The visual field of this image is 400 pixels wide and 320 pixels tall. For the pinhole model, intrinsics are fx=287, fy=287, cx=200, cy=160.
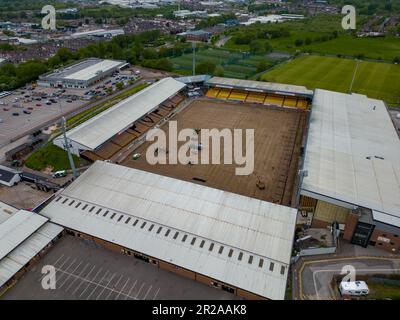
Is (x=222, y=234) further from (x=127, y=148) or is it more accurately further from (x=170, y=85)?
(x=170, y=85)

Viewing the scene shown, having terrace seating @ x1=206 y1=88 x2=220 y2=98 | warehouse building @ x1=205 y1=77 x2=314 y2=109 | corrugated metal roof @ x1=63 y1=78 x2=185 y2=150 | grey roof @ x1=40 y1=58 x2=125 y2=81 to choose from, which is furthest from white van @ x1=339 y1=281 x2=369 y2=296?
grey roof @ x1=40 y1=58 x2=125 y2=81

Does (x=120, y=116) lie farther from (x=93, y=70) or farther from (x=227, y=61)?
(x=227, y=61)

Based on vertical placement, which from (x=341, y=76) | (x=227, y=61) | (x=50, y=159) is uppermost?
(x=227, y=61)

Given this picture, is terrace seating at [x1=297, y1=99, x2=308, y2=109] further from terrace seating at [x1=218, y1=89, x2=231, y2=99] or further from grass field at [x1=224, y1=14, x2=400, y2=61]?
grass field at [x1=224, y1=14, x2=400, y2=61]

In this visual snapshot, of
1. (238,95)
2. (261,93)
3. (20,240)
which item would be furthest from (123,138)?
(261,93)

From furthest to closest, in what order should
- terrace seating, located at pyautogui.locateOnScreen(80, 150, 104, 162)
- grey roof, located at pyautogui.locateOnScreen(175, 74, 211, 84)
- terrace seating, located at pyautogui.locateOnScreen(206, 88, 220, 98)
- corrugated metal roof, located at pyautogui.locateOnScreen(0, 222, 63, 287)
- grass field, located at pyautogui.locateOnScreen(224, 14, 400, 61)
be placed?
grass field, located at pyautogui.locateOnScreen(224, 14, 400, 61), grey roof, located at pyautogui.locateOnScreen(175, 74, 211, 84), terrace seating, located at pyautogui.locateOnScreen(206, 88, 220, 98), terrace seating, located at pyautogui.locateOnScreen(80, 150, 104, 162), corrugated metal roof, located at pyautogui.locateOnScreen(0, 222, 63, 287)

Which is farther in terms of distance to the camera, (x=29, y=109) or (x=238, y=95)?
(x=238, y=95)

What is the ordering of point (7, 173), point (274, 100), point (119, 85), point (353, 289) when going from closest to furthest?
point (353, 289)
point (7, 173)
point (274, 100)
point (119, 85)
